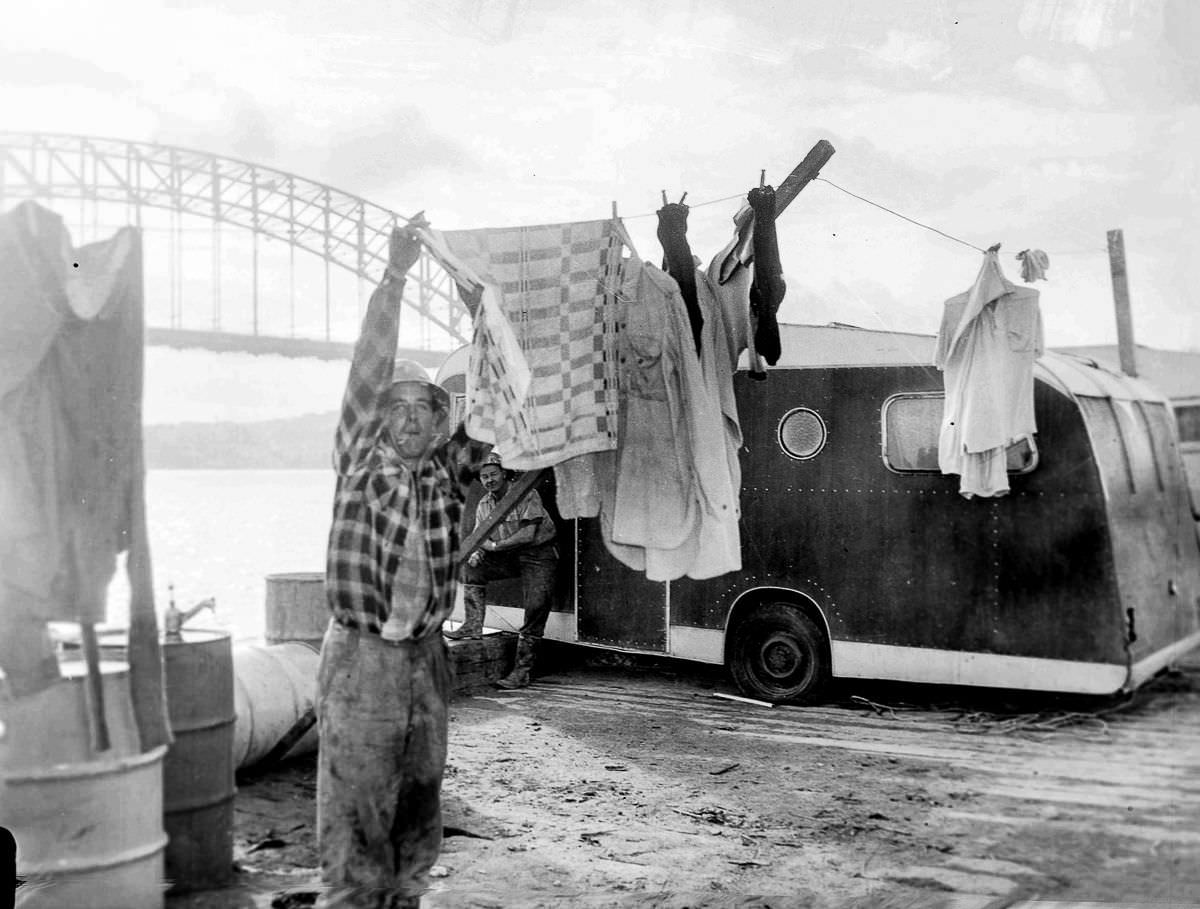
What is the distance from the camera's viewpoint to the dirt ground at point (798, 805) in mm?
3023

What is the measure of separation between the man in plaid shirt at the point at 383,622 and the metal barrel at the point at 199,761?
0.77 ft

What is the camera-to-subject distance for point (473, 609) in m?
6.04

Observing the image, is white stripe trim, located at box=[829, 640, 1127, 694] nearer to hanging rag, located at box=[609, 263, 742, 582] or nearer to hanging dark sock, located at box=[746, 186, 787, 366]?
hanging rag, located at box=[609, 263, 742, 582]

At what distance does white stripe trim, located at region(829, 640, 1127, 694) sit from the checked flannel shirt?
3.26m

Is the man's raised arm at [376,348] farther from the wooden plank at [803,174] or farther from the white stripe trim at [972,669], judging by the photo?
the white stripe trim at [972,669]

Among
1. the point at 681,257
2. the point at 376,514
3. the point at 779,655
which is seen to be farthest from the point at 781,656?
the point at 376,514

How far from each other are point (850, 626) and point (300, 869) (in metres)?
3.39

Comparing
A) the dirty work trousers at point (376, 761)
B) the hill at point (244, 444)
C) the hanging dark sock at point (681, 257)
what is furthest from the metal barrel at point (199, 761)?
the hanging dark sock at point (681, 257)

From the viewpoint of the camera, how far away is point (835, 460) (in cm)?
544

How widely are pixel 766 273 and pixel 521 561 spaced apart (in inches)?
129

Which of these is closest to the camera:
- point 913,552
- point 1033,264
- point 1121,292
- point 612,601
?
point 1121,292

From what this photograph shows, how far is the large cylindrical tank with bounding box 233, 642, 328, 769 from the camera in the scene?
2805 millimetres

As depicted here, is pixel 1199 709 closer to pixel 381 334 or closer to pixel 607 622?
pixel 607 622

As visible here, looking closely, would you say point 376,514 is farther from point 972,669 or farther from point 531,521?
point 972,669
